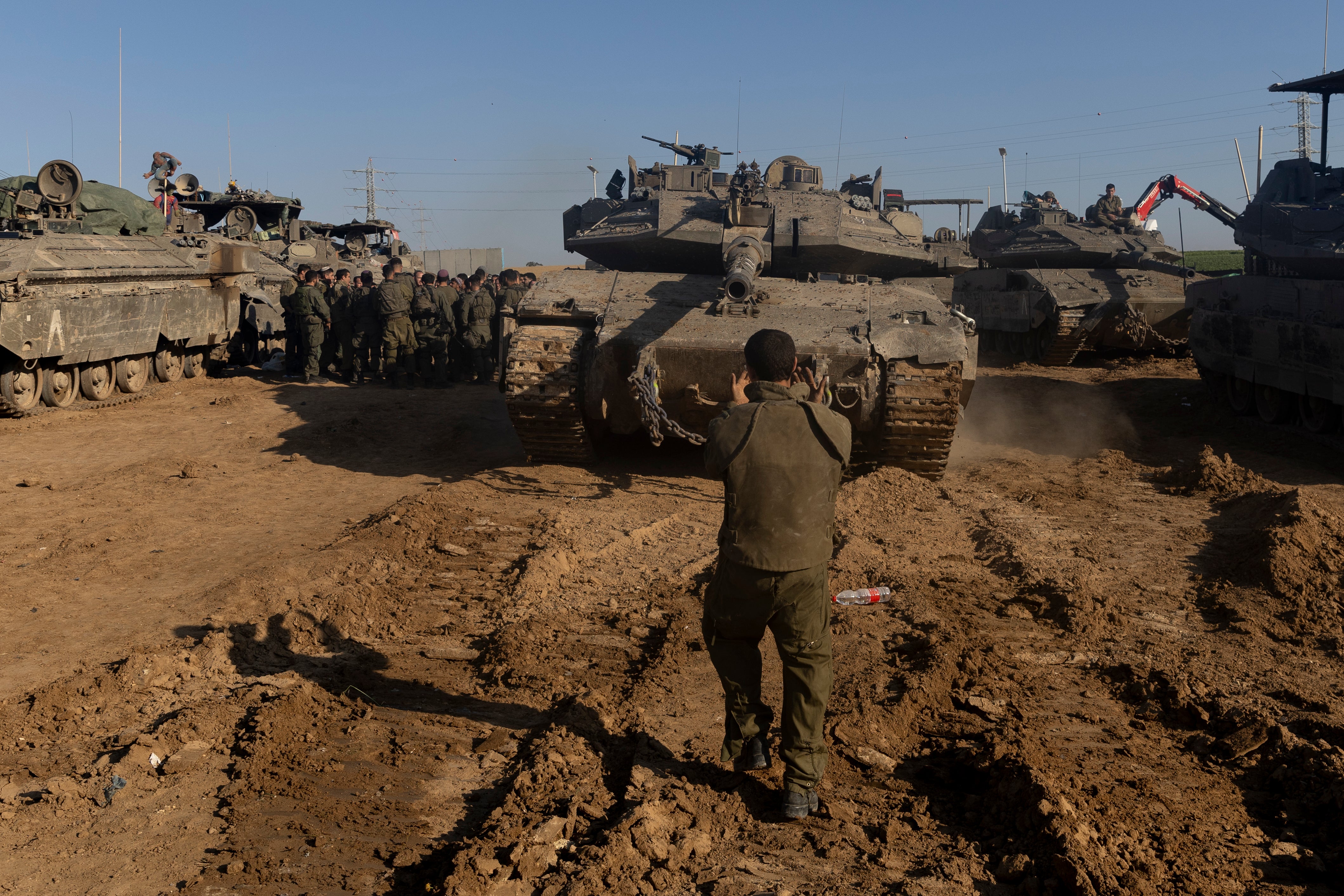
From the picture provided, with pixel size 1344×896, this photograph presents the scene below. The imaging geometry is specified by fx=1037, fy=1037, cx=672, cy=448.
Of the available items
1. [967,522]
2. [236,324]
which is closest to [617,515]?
[967,522]

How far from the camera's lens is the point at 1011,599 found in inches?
213

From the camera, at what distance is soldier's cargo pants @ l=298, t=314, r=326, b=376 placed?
14883 mm

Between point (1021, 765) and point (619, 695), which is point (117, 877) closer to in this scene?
point (619, 695)

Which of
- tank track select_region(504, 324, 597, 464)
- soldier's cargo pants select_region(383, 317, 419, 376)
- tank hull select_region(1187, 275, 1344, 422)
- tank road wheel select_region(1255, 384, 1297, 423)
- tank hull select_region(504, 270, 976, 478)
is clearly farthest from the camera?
soldier's cargo pants select_region(383, 317, 419, 376)

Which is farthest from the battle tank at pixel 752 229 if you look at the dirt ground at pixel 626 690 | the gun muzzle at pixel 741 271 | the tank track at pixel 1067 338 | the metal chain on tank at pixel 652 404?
the tank track at pixel 1067 338

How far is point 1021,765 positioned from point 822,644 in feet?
2.41

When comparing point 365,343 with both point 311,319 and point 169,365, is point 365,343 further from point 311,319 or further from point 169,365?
point 169,365

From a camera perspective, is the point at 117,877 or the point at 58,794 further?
the point at 58,794

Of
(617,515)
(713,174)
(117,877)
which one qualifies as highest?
(713,174)

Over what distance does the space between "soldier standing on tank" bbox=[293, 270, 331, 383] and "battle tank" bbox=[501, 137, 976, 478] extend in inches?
268

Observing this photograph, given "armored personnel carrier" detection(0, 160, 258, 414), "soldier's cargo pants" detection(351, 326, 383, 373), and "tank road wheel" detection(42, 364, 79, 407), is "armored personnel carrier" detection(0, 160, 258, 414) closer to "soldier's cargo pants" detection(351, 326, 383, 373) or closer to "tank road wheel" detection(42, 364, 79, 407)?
"tank road wheel" detection(42, 364, 79, 407)

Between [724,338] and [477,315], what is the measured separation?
7.96 metres

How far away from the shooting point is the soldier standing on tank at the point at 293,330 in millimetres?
15258

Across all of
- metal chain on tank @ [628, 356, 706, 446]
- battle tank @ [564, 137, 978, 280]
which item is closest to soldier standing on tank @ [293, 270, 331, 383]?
battle tank @ [564, 137, 978, 280]
